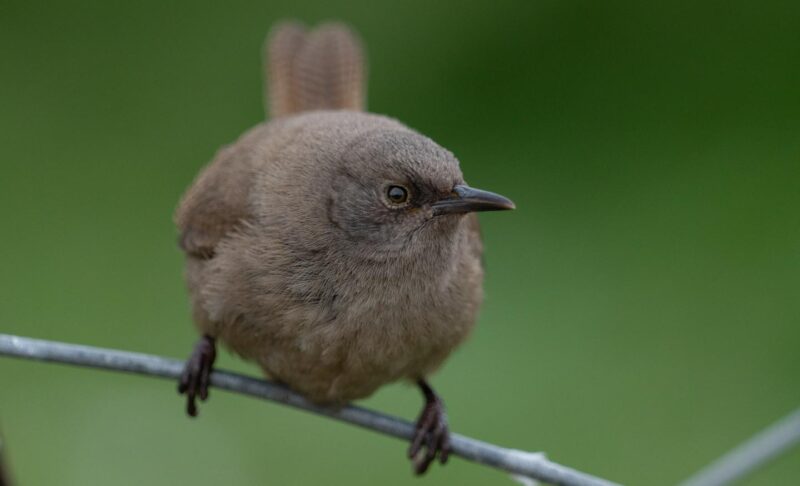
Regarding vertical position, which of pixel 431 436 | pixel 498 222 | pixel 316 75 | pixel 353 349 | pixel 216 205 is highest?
pixel 316 75

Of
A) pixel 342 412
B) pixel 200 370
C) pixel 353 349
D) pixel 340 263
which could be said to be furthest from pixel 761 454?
pixel 200 370

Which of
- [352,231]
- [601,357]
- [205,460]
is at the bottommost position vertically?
[205,460]

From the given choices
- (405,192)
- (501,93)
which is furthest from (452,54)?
(405,192)

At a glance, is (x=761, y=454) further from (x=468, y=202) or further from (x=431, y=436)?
(x=431, y=436)

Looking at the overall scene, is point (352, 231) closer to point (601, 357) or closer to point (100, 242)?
point (601, 357)

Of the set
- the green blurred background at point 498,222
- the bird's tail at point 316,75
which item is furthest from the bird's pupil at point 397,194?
the green blurred background at point 498,222

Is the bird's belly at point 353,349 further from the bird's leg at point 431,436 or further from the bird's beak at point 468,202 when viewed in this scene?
the bird's leg at point 431,436
